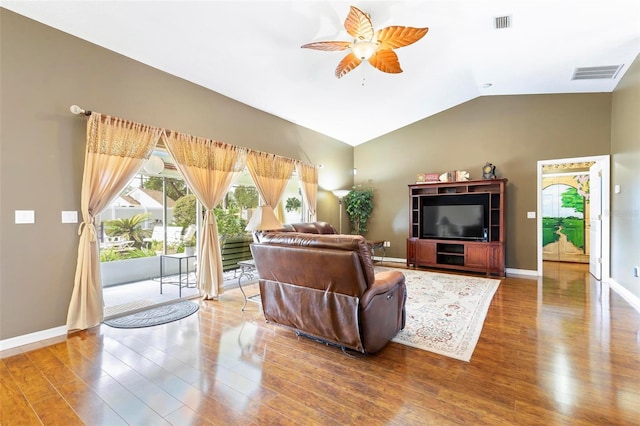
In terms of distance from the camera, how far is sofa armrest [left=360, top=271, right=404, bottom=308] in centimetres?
239

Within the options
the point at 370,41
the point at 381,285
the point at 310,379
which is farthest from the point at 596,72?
the point at 310,379

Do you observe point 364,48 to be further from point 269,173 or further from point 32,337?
point 32,337

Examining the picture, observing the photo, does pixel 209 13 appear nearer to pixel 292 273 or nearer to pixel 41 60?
pixel 41 60

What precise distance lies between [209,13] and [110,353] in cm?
335

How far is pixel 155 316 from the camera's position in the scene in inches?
Result: 137

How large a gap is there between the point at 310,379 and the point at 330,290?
70 centimetres

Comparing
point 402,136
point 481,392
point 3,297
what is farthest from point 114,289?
point 402,136

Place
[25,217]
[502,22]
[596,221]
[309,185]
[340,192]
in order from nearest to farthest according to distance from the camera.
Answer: [25,217] < [502,22] < [596,221] < [309,185] < [340,192]

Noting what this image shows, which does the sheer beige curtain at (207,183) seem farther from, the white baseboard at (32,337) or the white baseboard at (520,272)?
the white baseboard at (520,272)

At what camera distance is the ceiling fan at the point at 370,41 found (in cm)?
265

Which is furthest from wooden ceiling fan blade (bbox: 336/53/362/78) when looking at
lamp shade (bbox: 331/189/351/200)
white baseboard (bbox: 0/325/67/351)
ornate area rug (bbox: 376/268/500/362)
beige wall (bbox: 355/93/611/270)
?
white baseboard (bbox: 0/325/67/351)

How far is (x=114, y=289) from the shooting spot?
4.60 metres

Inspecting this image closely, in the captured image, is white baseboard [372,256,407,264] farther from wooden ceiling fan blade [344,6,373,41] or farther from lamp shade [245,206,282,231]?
wooden ceiling fan blade [344,6,373,41]

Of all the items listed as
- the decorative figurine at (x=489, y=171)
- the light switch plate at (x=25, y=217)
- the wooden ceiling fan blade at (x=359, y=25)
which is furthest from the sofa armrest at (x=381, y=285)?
the decorative figurine at (x=489, y=171)
